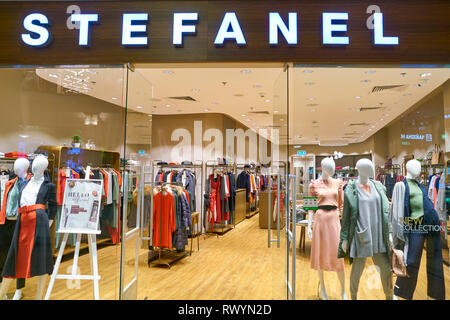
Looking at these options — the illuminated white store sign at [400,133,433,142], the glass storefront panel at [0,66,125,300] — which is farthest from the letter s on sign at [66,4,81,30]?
the illuminated white store sign at [400,133,433,142]

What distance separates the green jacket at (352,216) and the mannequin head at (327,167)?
0.73ft

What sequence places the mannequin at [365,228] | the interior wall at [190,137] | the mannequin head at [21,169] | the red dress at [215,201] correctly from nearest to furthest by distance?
the mannequin at [365,228], the mannequin head at [21,169], the red dress at [215,201], the interior wall at [190,137]

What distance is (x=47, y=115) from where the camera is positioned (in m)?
3.12

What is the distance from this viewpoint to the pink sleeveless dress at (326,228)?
2.70 m

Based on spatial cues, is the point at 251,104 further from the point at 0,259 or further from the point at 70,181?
the point at 0,259

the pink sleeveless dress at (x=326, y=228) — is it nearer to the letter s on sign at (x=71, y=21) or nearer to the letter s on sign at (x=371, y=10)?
the letter s on sign at (x=371, y=10)

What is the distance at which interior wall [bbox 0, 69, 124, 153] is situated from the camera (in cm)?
305

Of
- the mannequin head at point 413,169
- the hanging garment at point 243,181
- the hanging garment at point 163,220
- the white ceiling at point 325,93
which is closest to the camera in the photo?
the mannequin head at point 413,169

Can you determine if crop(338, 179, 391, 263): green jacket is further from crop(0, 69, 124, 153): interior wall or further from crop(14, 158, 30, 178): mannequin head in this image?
crop(14, 158, 30, 178): mannequin head

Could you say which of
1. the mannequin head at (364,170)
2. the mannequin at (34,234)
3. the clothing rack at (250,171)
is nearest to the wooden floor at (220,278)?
the mannequin at (34,234)

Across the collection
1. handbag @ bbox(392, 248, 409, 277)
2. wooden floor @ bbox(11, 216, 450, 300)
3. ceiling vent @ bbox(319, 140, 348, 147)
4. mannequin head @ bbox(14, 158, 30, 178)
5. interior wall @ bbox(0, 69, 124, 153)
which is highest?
interior wall @ bbox(0, 69, 124, 153)

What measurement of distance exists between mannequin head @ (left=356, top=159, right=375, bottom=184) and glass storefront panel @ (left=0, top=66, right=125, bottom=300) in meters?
2.23

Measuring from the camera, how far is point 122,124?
301 centimetres
